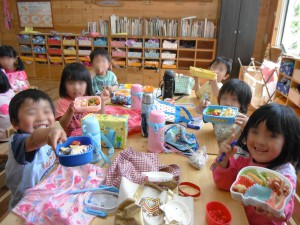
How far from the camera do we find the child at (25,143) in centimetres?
96

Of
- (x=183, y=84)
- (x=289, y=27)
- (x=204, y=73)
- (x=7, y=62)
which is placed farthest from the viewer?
(x=289, y=27)

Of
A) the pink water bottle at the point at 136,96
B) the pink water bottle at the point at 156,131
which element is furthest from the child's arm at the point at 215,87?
the pink water bottle at the point at 156,131

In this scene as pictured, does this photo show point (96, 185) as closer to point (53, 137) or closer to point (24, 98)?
point (53, 137)

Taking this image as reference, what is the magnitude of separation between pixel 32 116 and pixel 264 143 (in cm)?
93

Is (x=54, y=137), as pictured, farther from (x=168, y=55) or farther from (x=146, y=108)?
(x=168, y=55)

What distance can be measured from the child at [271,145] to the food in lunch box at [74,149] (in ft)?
1.66

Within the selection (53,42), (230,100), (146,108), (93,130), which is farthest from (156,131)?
(53,42)

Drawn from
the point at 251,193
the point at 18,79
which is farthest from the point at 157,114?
the point at 18,79

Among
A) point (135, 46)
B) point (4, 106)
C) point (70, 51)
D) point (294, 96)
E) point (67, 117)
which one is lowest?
point (294, 96)

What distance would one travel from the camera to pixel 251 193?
27.8 inches

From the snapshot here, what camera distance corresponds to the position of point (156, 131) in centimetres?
112

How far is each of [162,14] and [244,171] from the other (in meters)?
4.50

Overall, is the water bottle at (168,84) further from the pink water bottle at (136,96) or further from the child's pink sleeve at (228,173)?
the child's pink sleeve at (228,173)

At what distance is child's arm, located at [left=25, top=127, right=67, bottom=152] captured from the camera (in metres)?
0.82
